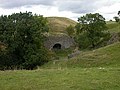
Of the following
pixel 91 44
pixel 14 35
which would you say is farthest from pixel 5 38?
pixel 91 44

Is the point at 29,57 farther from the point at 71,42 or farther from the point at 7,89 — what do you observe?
the point at 7,89

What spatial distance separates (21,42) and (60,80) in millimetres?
44109

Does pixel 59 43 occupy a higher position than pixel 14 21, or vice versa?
pixel 14 21

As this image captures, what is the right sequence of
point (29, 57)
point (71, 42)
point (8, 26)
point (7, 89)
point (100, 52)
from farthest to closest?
point (71, 42) < point (8, 26) < point (29, 57) < point (100, 52) < point (7, 89)

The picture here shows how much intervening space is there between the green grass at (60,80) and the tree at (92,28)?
50796 millimetres

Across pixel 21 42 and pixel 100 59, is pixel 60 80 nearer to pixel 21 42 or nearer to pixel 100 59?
pixel 100 59

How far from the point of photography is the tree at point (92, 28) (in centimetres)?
7125

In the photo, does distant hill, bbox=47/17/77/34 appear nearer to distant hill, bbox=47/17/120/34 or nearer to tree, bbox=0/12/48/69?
distant hill, bbox=47/17/120/34

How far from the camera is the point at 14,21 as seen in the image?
65375 millimetres

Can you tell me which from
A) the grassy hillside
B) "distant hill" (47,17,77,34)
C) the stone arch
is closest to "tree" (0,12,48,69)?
the grassy hillside

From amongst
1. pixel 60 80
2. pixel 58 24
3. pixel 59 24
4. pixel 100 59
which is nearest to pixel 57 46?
pixel 58 24

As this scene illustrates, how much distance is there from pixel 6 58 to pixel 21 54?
3.27 metres

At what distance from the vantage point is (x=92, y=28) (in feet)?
235

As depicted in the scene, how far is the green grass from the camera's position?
16.4 metres
